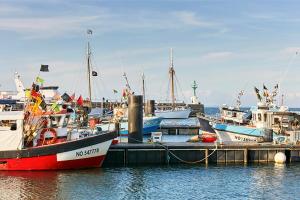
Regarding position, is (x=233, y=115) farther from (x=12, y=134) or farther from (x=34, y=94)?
(x=12, y=134)

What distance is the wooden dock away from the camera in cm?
4281

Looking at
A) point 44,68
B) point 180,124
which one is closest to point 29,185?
point 44,68

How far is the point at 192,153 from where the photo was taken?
4372 cm

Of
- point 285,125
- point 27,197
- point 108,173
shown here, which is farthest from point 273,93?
point 27,197

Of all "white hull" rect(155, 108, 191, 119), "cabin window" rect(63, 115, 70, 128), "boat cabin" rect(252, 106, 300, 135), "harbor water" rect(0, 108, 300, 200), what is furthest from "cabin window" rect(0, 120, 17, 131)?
"white hull" rect(155, 108, 191, 119)

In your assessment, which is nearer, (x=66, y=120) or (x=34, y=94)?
(x=34, y=94)

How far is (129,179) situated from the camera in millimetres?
37219

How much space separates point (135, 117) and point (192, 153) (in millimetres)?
5971

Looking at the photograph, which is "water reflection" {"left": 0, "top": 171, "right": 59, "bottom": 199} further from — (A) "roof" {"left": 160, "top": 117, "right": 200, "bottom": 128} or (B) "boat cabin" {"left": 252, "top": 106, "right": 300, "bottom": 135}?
(A) "roof" {"left": 160, "top": 117, "right": 200, "bottom": 128}

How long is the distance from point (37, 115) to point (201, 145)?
572 inches

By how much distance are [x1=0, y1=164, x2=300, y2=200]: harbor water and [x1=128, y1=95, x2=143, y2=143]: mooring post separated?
167 inches

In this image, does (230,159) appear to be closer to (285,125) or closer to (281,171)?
(281,171)

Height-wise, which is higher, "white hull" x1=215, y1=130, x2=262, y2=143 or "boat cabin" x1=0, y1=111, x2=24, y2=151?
"boat cabin" x1=0, y1=111, x2=24, y2=151

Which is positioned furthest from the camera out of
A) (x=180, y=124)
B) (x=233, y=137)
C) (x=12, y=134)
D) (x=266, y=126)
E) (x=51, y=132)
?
(x=180, y=124)
